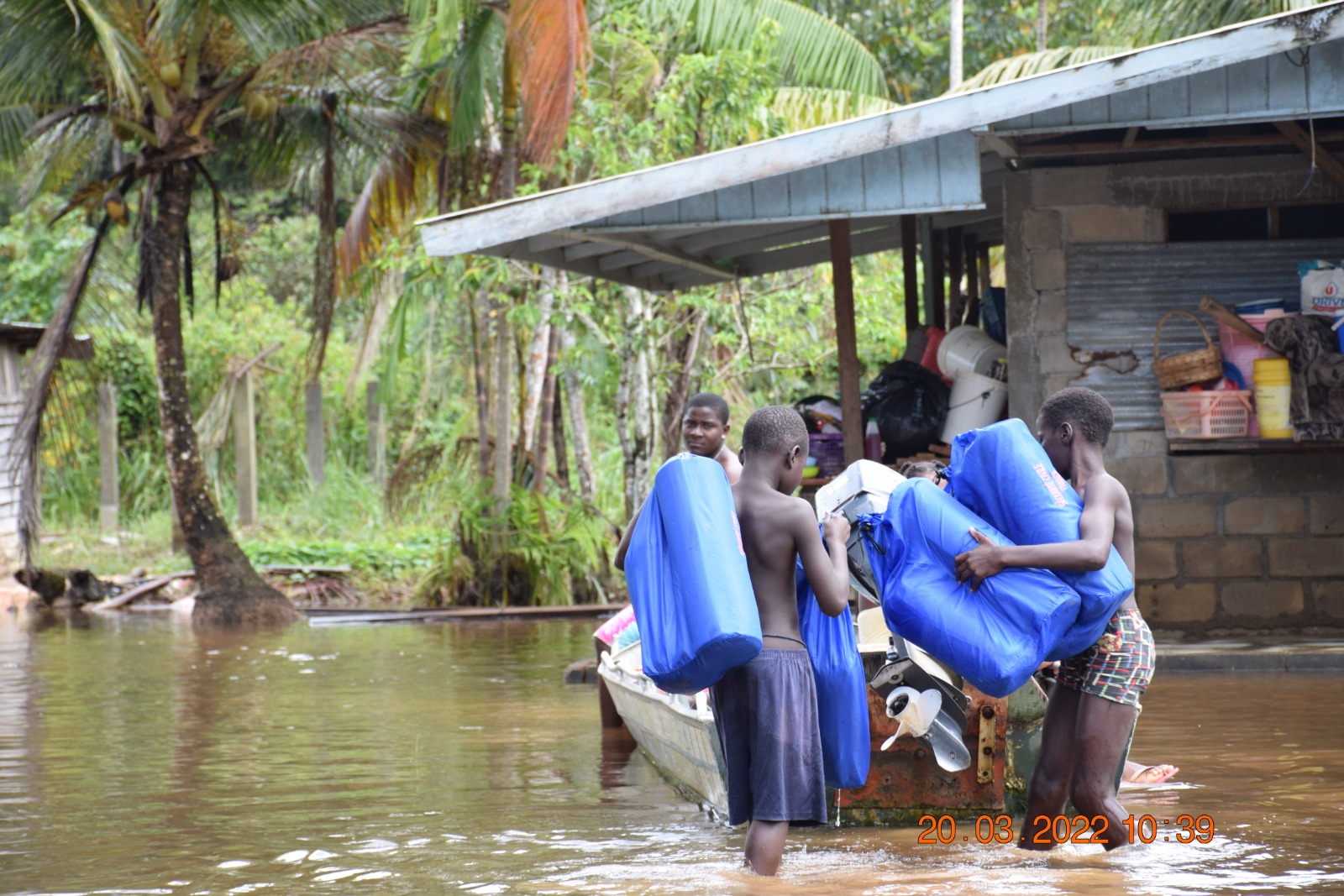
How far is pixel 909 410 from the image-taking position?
10398 millimetres

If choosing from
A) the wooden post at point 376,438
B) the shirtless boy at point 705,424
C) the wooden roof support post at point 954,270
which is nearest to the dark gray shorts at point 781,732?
the shirtless boy at point 705,424

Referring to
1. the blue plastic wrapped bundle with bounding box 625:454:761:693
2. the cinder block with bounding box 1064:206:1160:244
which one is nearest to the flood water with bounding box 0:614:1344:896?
the blue plastic wrapped bundle with bounding box 625:454:761:693

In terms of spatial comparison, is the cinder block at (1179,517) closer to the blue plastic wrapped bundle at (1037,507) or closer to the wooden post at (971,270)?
the wooden post at (971,270)

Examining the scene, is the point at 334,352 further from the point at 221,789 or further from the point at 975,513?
the point at 975,513

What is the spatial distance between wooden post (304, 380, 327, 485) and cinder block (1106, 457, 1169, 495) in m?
13.4

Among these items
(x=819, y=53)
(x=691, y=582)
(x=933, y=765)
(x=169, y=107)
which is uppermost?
(x=819, y=53)

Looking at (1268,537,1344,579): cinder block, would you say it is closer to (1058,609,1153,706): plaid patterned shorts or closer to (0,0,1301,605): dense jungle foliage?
(1058,609,1153,706): plaid patterned shorts

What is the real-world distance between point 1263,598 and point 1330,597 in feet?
1.36

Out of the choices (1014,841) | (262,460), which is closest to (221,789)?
(1014,841)

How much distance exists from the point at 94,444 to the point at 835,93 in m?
12.8

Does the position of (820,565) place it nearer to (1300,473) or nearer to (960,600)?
(960,600)

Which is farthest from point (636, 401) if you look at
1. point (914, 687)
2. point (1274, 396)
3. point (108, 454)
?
point (108, 454)

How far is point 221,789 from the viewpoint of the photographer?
7.18m

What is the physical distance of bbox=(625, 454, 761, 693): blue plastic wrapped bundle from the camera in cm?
467
